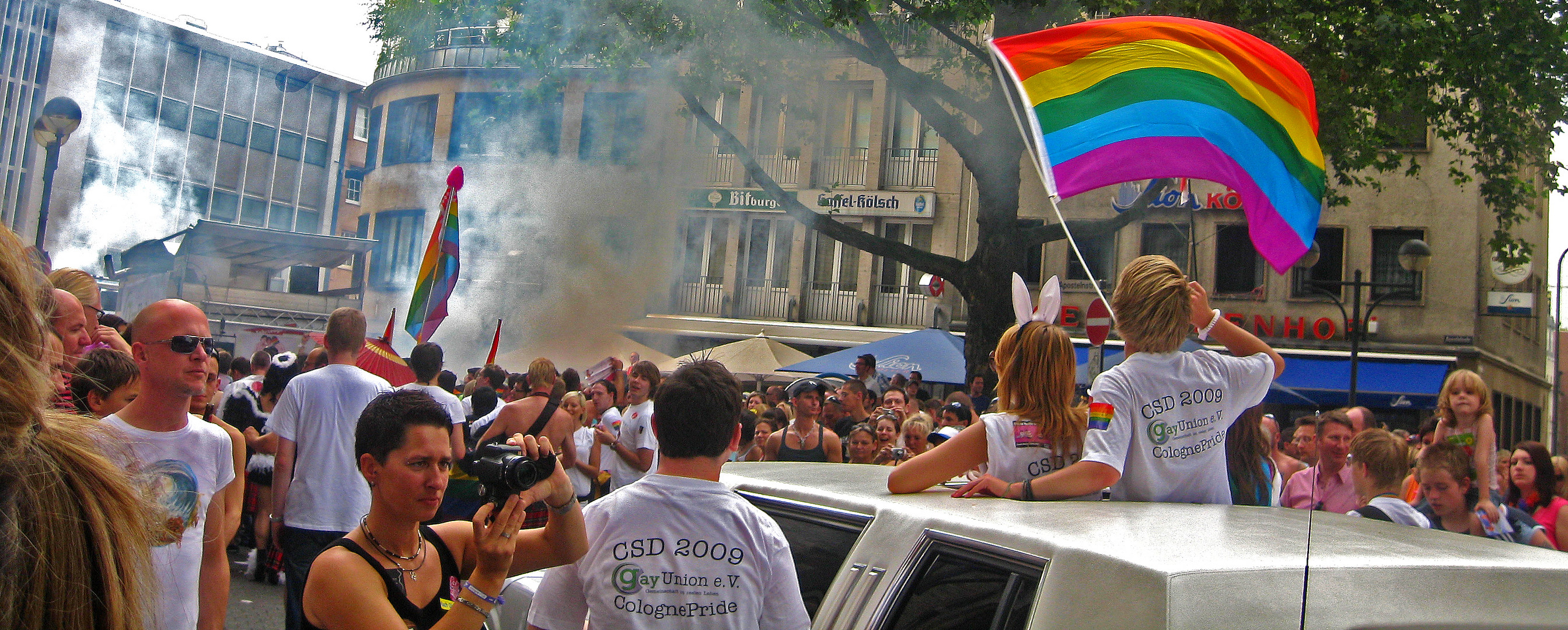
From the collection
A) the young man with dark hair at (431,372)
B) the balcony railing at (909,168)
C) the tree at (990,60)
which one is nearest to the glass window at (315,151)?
the tree at (990,60)

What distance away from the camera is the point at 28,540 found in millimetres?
825

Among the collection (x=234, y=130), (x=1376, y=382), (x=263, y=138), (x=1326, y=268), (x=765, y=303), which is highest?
(x=263, y=138)

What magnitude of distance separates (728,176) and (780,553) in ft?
63.1

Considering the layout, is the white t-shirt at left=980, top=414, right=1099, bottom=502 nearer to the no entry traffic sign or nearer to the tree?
the no entry traffic sign

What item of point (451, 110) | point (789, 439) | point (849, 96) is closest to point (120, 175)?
point (451, 110)

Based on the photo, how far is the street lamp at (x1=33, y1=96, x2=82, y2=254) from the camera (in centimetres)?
879

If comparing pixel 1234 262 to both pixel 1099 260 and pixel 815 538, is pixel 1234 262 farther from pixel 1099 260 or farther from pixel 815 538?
pixel 815 538

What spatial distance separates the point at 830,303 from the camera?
68.7ft

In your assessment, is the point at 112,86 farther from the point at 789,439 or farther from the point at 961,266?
the point at 789,439

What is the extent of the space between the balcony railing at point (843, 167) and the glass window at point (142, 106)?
456 inches

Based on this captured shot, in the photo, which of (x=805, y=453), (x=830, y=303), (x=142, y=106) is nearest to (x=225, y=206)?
(x=142, y=106)

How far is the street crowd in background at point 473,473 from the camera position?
860mm

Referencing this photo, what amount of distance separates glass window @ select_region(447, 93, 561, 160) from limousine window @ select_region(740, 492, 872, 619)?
15.5m

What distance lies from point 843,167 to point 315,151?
13.4 meters
